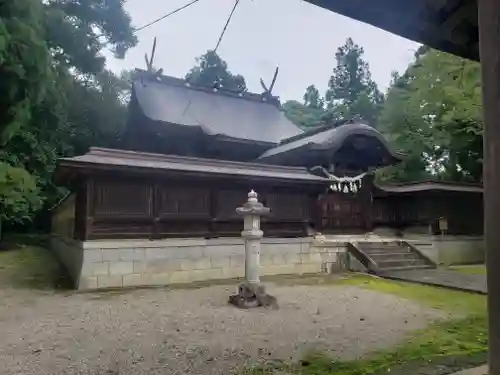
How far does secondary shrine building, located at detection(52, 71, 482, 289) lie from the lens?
9109 mm

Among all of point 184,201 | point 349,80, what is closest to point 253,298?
point 184,201

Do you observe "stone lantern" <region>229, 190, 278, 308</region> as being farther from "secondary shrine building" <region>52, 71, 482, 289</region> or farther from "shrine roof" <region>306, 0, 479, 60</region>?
"shrine roof" <region>306, 0, 479, 60</region>

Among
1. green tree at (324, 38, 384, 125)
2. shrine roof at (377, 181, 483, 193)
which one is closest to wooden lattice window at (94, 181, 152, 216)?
shrine roof at (377, 181, 483, 193)

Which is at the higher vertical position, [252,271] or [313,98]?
[313,98]

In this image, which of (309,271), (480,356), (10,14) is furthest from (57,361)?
(309,271)

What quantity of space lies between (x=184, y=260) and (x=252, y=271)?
331cm

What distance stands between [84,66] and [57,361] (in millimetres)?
15526

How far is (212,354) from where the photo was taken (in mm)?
4090

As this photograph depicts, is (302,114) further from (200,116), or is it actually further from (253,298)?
(253,298)

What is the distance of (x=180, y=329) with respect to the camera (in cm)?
520

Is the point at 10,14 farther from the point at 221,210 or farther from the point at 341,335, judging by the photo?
the point at 341,335

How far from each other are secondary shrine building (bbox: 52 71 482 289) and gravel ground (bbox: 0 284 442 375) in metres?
1.75

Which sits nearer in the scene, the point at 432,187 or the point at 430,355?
the point at 430,355

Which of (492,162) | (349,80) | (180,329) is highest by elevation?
(349,80)
